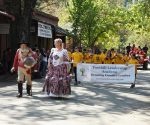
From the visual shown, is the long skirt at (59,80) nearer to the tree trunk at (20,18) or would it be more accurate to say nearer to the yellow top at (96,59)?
the yellow top at (96,59)

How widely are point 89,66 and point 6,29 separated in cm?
783

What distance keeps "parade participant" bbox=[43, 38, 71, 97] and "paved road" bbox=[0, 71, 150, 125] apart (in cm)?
32

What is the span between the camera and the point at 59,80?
602 inches

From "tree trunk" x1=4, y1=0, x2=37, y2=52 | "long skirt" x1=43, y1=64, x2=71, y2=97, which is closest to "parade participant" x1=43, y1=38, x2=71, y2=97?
"long skirt" x1=43, y1=64, x2=71, y2=97

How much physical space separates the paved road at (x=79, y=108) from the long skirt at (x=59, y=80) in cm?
28

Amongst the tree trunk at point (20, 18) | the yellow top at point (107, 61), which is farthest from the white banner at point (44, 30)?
the yellow top at point (107, 61)

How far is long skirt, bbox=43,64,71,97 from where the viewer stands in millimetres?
15289

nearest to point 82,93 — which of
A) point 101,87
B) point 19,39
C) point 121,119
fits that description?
point 101,87

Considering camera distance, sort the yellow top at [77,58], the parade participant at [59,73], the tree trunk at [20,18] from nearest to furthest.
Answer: the parade participant at [59,73] < the yellow top at [77,58] < the tree trunk at [20,18]

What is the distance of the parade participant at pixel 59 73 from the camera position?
15250mm

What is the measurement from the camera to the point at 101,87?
2056 centimetres

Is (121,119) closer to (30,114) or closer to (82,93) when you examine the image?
(30,114)

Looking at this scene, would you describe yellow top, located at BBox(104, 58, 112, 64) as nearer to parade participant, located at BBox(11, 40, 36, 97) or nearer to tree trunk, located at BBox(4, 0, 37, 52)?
tree trunk, located at BBox(4, 0, 37, 52)

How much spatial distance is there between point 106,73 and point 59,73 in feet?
20.3
